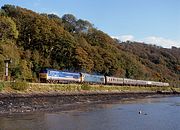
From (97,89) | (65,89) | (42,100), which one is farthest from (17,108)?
(97,89)

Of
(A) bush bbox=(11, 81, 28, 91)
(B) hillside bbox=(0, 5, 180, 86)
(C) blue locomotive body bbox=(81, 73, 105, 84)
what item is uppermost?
(B) hillside bbox=(0, 5, 180, 86)

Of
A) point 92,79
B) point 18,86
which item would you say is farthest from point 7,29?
point 18,86

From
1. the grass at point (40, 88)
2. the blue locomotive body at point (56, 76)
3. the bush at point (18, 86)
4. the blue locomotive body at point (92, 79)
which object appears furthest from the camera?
the blue locomotive body at point (92, 79)

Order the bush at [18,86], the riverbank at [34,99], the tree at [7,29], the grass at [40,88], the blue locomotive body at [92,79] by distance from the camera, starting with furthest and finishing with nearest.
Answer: the blue locomotive body at [92,79] → the tree at [7,29] → the bush at [18,86] → the grass at [40,88] → the riverbank at [34,99]

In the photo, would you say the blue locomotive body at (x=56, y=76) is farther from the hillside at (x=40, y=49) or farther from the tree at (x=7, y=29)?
the tree at (x=7, y=29)

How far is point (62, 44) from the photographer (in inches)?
3900

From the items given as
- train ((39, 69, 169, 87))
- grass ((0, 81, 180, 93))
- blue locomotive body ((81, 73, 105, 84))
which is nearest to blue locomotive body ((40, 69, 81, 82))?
train ((39, 69, 169, 87))

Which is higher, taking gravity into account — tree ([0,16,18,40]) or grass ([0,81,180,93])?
tree ([0,16,18,40])

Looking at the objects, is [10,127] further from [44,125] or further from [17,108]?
[17,108]

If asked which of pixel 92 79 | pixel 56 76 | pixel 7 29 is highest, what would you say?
pixel 7 29

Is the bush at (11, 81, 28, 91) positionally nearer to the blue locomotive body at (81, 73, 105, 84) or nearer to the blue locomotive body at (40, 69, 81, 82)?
the blue locomotive body at (40, 69, 81, 82)

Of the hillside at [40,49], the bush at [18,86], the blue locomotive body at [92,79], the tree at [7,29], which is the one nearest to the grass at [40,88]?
the bush at [18,86]

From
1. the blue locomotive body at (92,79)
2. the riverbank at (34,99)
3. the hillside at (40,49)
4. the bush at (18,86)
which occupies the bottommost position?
the riverbank at (34,99)

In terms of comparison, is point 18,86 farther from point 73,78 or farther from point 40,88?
point 73,78
